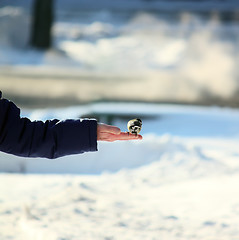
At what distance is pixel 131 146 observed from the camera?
4883mm

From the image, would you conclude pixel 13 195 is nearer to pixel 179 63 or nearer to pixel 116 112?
pixel 116 112

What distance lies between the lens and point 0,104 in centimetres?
217

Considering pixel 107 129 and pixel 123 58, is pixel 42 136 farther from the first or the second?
pixel 123 58

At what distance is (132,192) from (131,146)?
3.36ft

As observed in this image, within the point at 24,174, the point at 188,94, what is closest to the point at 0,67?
the point at 188,94

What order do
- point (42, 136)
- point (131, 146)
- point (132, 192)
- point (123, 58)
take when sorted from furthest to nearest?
point (123, 58) < point (131, 146) < point (132, 192) < point (42, 136)

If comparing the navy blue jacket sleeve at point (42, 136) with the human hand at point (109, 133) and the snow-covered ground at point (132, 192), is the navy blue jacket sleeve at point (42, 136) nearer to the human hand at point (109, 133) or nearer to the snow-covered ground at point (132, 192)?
the human hand at point (109, 133)

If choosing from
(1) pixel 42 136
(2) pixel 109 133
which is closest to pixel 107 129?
(2) pixel 109 133

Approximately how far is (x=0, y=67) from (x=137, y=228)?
31.4 ft

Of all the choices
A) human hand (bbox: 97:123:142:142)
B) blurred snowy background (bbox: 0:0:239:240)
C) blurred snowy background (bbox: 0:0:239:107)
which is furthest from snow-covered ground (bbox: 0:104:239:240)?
blurred snowy background (bbox: 0:0:239:107)

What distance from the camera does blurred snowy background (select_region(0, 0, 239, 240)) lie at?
333 cm

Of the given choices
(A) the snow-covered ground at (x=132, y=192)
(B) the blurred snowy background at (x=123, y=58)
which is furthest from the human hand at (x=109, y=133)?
(B) the blurred snowy background at (x=123, y=58)

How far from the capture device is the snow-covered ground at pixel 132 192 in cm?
321

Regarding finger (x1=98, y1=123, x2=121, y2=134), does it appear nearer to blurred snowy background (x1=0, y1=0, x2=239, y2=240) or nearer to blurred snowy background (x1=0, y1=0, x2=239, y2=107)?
blurred snowy background (x1=0, y1=0, x2=239, y2=240)
